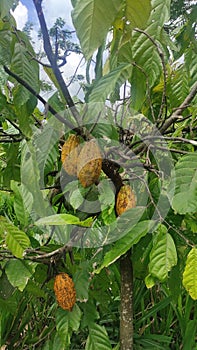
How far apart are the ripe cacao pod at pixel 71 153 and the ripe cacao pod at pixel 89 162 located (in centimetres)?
2

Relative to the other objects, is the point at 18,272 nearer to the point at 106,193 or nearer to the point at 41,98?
the point at 106,193

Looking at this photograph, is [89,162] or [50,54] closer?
[50,54]

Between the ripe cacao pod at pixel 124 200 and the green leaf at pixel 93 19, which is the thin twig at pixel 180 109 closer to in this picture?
the ripe cacao pod at pixel 124 200

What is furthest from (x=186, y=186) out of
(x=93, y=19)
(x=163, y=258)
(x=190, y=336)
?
(x=190, y=336)

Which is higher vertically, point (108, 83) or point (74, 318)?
point (108, 83)

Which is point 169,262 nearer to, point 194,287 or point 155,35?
point 194,287

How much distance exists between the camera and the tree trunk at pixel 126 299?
86 cm

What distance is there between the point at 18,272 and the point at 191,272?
0.31 metres

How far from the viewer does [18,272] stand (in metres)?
0.74

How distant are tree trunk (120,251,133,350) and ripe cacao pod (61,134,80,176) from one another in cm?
27

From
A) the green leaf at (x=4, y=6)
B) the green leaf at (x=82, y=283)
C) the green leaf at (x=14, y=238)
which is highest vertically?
the green leaf at (x=4, y=6)

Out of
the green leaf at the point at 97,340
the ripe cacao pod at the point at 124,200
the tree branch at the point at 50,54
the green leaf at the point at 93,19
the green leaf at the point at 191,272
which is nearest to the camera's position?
the green leaf at the point at 93,19

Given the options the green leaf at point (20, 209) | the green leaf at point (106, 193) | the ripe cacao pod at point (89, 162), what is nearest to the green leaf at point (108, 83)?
the ripe cacao pod at point (89, 162)

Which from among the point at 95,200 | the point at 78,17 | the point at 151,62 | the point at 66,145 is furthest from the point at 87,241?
the point at 78,17
